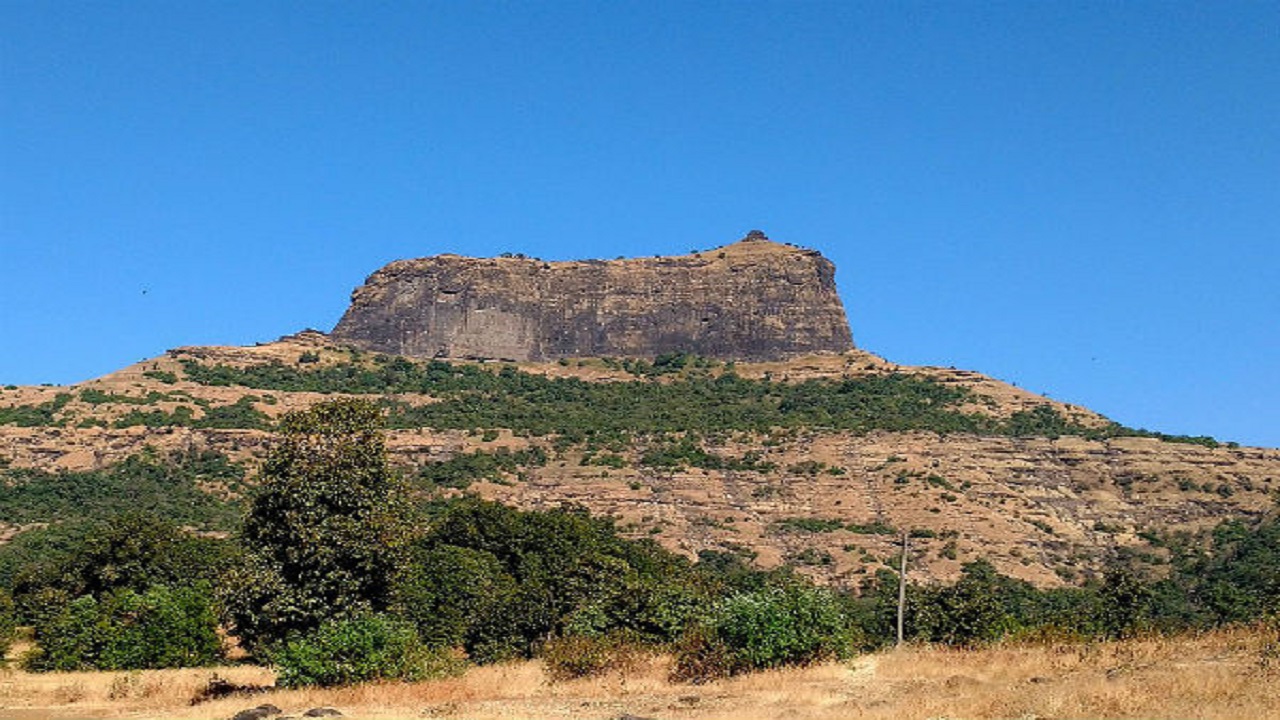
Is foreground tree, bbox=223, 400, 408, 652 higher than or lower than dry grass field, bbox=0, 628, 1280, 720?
higher

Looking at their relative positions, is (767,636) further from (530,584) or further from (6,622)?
(6,622)

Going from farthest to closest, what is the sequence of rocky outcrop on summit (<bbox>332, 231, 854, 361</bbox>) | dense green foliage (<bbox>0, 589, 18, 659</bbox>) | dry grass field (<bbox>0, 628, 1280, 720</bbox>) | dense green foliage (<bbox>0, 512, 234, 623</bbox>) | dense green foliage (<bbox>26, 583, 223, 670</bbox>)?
rocky outcrop on summit (<bbox>332, 231, 854, 361</bbox>), dense green foliage (<bbox>0, 512, 234, 623</bbox>), dense green foliage (<bbox>0, 589, 18, 659</bbox>), dense green foliage (<bbox>26, 583, 223, 670</bbox>), dry grass field (<bbox>0, 628, 1280, 720</bbox>)

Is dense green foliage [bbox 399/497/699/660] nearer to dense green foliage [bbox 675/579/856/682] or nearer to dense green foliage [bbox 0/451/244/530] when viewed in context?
dense green foliage [bbox 675/579/856/682]

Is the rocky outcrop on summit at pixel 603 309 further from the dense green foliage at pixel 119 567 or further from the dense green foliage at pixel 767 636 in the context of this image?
the dense green foliage at pixel 767 636

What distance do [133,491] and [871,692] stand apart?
259ft

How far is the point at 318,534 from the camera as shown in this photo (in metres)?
28.9

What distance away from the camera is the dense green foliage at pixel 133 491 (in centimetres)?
8506

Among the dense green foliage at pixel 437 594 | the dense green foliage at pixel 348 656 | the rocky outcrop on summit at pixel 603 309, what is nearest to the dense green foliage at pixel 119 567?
the dense green foliage at pixel 437 594

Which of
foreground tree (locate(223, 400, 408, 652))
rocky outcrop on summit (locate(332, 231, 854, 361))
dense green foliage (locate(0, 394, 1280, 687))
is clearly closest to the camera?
dense green foliage (locate(0, 394, 1280, 687))

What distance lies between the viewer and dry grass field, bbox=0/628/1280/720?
20.1m

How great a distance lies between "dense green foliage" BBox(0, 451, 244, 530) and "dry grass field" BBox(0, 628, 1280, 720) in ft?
181

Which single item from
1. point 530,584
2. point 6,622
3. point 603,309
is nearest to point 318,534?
point 530,584

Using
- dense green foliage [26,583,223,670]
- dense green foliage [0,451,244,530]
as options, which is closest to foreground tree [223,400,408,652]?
dense green foliage [26,583,223,670]

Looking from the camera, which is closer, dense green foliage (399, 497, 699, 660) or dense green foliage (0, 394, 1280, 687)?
dense green foliage (0, 394, 1280, 687)
